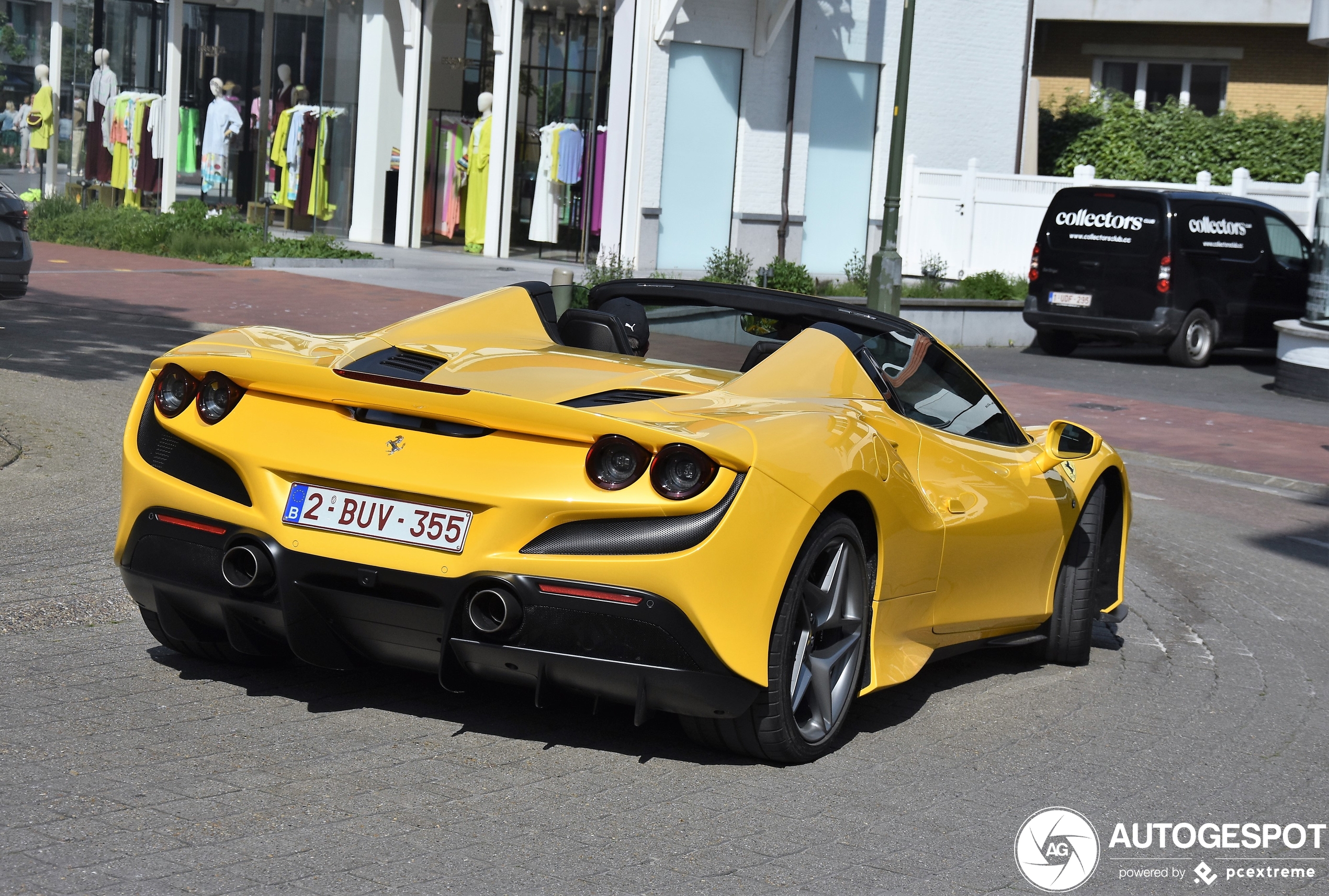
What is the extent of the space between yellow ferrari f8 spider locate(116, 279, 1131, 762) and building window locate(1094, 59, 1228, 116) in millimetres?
33443

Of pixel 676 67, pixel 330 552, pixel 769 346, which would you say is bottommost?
pixel 330 552

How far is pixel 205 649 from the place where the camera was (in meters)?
5.11

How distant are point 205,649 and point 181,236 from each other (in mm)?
19005

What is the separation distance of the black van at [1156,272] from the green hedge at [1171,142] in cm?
1128

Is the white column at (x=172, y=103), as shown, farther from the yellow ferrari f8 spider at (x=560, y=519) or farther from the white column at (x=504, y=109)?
the yellow ferrari f8 spider at (x=560, y=519)

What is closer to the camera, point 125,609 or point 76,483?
point 125,609

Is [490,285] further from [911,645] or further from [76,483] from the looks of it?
[911,645]

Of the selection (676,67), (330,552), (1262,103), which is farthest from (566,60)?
(330,552)

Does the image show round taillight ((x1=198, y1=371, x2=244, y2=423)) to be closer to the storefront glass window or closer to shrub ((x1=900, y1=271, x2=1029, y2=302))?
shrub ((x1=900, y1=271, x2=1029, y2=302))

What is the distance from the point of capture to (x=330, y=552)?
425 centimetres

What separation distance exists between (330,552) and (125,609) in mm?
1957

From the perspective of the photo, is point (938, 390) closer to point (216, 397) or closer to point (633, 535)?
point (633, 535)

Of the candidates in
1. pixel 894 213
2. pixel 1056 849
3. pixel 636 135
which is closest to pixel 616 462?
pixel 1056 849

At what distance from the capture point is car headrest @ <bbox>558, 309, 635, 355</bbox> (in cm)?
547
